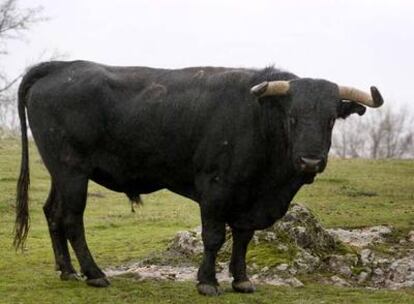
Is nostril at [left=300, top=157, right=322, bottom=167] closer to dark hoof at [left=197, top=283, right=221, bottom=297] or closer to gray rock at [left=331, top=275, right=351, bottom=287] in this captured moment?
dark hoof at [left=197, top=283, right=221, bottom=297]

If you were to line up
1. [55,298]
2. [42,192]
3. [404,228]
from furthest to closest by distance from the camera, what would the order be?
1. [42,192]
2. [404,228]
3. [55,298]

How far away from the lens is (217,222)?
31.1 ft

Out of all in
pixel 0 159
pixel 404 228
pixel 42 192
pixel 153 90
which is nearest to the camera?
pixel 153 90

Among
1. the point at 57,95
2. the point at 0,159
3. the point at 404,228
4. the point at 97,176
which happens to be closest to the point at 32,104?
the point at 57,95

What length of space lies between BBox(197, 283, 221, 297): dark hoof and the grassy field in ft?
0.37

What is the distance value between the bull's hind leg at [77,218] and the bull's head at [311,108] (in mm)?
2778

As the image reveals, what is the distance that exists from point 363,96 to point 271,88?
1135mm

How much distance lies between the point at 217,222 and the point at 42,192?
690 inches

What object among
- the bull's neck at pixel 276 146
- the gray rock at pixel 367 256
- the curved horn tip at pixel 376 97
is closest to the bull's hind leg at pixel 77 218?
the bull's neck at pixel 276 146

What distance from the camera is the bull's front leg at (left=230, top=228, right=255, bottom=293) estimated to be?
9773 millimetres

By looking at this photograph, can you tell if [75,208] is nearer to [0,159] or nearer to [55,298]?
[55,298]

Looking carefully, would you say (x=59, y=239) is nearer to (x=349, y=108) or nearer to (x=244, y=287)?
(x=244, y=287)

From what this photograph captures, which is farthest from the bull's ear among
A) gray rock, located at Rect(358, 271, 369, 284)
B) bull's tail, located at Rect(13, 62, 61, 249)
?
bull's tail, located at Rect(13, 62, 61, 249)

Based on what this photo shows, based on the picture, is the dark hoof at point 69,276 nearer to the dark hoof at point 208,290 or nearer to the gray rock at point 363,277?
the dark hoof at point 208,290
